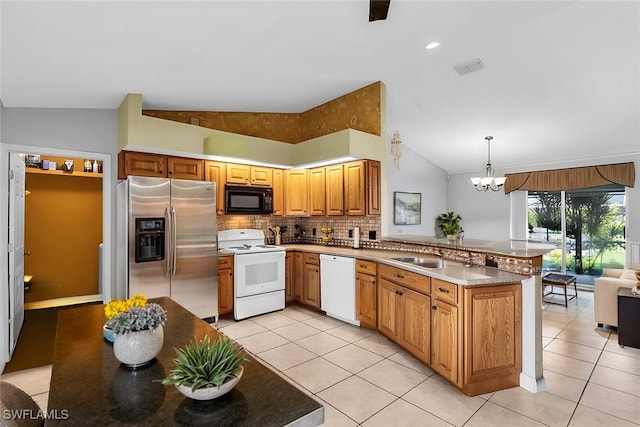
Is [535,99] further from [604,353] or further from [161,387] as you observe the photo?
[161,387]

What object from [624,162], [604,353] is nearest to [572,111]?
[624,162]

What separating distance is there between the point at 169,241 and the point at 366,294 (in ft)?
8.05

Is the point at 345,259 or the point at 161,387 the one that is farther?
the point at 345,259

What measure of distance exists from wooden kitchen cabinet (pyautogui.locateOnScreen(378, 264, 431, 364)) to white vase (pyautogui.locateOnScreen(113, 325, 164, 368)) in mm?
2354

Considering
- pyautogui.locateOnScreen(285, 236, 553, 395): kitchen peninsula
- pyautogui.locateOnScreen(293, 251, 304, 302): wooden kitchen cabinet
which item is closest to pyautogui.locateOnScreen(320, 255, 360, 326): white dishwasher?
pyautogui.locateOnScreen(293, 251, 304, 302): wooden kitchen cabinet

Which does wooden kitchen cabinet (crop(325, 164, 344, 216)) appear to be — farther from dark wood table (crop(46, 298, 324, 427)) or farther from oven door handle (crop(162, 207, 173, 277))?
dark wood table (crop(46, 298, 324, 427))

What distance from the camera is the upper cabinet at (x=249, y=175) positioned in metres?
4.72

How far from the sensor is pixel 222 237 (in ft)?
15.8

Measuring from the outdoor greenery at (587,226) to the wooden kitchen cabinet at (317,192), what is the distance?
5280 millimetres

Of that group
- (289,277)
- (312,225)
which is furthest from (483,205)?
(289,277)

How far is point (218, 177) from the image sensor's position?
4598mm

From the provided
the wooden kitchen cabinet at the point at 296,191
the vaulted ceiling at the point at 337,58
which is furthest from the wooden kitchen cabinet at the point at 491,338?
the wooden kitchen cabinet at the point at 296,191

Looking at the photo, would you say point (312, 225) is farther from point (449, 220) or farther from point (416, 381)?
point (449, 220)

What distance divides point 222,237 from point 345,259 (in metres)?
1.92
